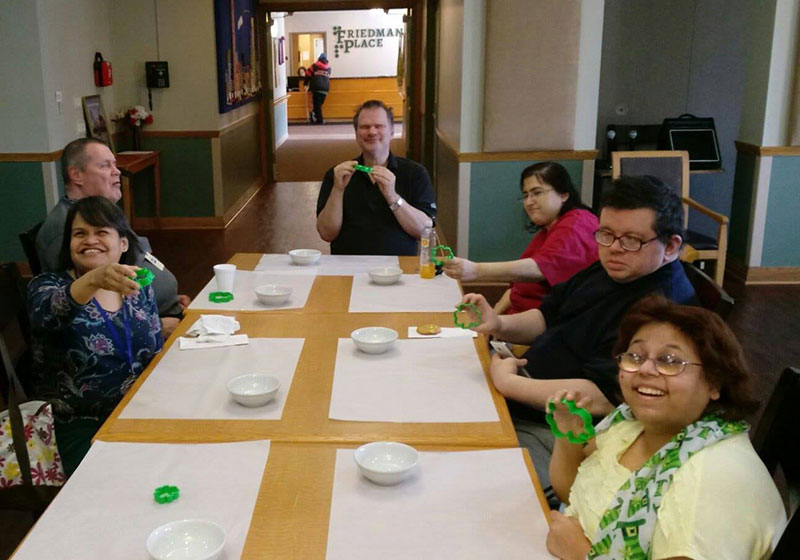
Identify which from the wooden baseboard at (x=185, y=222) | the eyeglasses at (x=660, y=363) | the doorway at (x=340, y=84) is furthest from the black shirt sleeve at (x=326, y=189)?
the doorway at (x=340, y=84)

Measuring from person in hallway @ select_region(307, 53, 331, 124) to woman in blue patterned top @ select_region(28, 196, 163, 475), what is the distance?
14.0 metres

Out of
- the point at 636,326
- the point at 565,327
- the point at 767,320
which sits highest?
the point at 636,326

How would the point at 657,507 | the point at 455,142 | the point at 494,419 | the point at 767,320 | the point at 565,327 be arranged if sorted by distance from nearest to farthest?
1. the point at 657,507
2. the point at 494,419
3. the point at 565,327
4. the point at 767,320
5. the point at 455,142

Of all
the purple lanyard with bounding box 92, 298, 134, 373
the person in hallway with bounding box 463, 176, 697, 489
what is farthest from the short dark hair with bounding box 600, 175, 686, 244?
the purple lanyard with bounding box 92, 298, 134, 373

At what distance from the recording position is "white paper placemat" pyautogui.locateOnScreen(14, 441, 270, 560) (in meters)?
1.31

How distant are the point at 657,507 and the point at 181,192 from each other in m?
6.62

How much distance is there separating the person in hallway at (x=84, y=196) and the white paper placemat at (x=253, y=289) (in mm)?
152

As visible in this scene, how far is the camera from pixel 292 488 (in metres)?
1.49

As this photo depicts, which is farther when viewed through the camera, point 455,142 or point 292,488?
point 455,142

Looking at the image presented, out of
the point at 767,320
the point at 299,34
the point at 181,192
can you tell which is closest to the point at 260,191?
the point at 181,192

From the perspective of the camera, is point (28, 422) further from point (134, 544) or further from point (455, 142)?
point (455, 142)

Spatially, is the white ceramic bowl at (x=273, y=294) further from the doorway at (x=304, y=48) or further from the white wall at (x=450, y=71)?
the doorway at (x=304, y=48)

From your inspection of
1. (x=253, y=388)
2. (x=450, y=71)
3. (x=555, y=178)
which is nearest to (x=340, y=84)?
(x=450, y=71)

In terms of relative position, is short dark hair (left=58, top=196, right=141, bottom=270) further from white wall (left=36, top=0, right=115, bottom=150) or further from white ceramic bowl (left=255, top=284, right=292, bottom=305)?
white wall (left=36, top=0, right=115, bottom=150)
